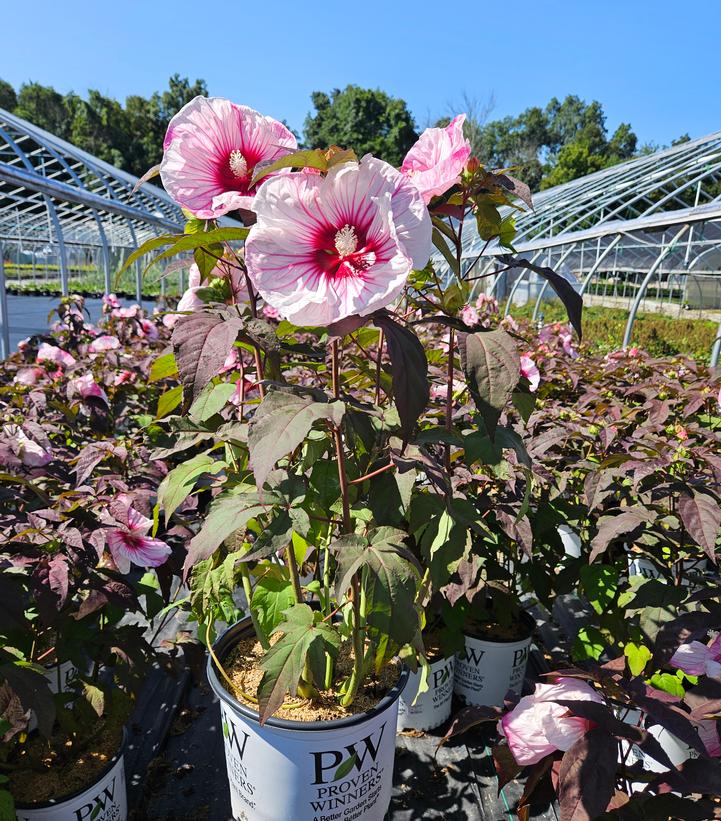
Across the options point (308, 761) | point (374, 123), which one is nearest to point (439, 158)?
point (308, 761)

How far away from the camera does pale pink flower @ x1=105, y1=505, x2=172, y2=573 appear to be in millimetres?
1151

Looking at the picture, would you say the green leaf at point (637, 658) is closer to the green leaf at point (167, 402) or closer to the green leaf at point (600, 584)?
the green leaf at point (600, 584)

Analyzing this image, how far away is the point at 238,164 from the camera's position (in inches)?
33.6

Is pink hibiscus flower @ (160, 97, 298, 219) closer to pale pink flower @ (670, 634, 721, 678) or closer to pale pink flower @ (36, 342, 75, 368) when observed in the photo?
pale pink flower @ (670, 634, 721, 678)

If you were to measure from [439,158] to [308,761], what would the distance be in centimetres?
114

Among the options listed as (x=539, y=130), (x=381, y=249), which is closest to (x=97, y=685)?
(x=381, y=249)

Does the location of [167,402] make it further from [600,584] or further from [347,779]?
[600,584]

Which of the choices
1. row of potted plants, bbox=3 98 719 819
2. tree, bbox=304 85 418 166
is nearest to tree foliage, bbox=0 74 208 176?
tree, bbox=304 85 418 166

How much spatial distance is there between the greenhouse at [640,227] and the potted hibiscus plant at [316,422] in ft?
12.8

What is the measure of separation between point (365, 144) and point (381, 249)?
119 feet

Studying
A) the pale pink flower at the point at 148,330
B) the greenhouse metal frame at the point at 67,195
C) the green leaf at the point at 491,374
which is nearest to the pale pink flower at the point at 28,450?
the greenhouse metal frame at the point at 67,195

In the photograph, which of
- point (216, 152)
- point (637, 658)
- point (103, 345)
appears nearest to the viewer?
point (216, 152)

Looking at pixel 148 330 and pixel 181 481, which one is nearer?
pixel 181 481

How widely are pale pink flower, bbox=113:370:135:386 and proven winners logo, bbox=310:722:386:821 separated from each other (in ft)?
5.72
